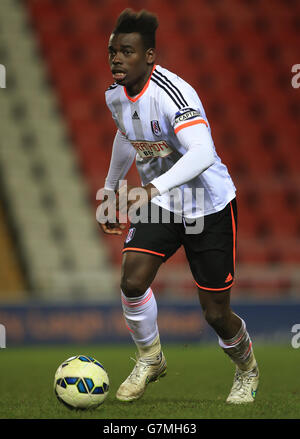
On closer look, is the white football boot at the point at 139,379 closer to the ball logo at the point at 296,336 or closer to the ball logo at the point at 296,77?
the ball logo at the point at 296,336

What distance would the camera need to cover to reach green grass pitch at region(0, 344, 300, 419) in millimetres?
3531

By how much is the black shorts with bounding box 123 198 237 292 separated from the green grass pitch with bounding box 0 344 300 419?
64 centimetres

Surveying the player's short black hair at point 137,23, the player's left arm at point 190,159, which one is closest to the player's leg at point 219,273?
the player's left arm at point 190,159

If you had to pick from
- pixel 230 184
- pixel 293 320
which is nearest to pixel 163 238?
pixel 230 184

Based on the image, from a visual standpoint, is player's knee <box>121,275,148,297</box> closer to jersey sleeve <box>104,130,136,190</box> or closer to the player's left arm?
the player's left arm

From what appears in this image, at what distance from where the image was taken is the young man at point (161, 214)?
12.0 ft

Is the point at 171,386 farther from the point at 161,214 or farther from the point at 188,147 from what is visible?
the point at 188,147

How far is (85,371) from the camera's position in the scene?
146 inches

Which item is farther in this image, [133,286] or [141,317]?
[141,317]

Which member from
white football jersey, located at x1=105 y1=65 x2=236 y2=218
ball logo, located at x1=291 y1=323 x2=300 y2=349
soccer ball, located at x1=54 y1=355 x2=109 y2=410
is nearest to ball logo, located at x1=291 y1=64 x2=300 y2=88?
ball logo, located at x1=291 y1=323 x2=300 y2=349

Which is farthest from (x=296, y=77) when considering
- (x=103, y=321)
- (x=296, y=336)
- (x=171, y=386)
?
(x=171, y=386)

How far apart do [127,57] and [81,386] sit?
63.1 inches

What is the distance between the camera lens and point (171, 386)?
16.4 ft
